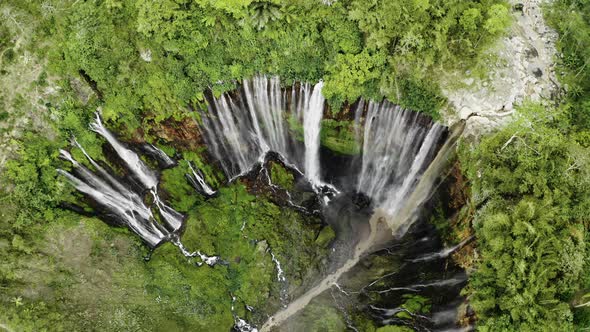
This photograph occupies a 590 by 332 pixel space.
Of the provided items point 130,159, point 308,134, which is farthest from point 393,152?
point 130,159

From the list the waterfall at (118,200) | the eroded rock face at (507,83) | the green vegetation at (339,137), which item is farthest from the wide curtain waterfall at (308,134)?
the waterfall at (118,200)

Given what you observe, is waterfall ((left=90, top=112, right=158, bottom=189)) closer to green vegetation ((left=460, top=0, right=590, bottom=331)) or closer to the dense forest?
the dense forest

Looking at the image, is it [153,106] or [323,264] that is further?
[323,264]

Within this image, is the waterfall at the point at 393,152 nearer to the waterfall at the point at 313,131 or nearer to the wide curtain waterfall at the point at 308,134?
the wide curtain waterfall at the point at 308,134

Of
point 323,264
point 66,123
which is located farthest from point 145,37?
point 323,264

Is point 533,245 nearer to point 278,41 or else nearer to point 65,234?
point 278,41

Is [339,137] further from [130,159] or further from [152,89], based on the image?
[130,159]

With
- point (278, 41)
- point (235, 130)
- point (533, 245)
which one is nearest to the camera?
point (533, 245)
